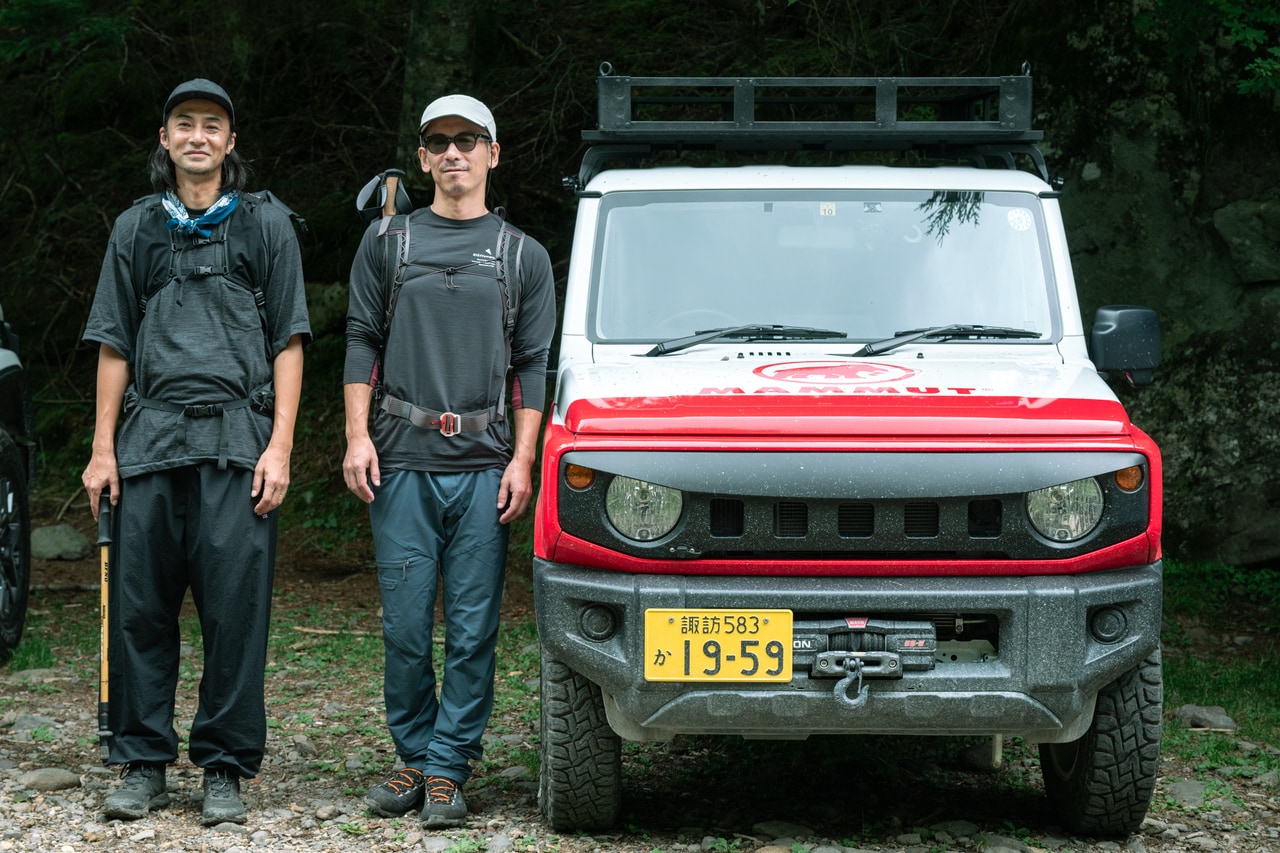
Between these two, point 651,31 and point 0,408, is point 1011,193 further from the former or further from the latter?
point 651,31

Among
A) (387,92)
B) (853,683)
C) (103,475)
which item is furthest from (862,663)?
(387,92)

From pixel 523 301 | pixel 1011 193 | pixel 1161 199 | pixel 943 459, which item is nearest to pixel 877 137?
pixel 1011 193

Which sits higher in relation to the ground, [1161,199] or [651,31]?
[651,31]

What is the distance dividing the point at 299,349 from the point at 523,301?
2.41 ft

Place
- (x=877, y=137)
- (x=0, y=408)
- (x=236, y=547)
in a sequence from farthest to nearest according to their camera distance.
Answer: (x=0, y=408)
(x=877, y=137)
(x=236, y=547)

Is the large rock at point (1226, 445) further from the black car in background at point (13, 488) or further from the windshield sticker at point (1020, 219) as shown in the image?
the black car in background at point (13, 488)

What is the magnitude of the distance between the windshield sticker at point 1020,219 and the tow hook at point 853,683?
6.40 ft

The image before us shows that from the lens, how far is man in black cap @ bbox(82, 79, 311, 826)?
441 centimetres

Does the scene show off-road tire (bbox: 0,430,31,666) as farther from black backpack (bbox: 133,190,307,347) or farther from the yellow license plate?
the yellow license plate

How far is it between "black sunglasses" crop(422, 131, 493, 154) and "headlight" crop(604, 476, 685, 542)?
1331 millimetres

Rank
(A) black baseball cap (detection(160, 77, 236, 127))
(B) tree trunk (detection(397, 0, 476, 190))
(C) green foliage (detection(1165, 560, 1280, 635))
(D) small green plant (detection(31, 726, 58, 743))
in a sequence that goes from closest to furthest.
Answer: (A) black baseball cap (detection(160, 77, 236, 127))
(D) small green plant (detection(31, 726, 58, 743))
(C) green foliage (detection(1165, 560, 1280, 635))
(B) tree trunk (detection(397, 0, 476, 190))

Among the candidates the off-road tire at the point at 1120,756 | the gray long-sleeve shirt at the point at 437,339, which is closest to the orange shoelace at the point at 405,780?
the gray long-sleeve shirt at the point at 437,339

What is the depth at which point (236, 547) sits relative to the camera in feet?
14.5

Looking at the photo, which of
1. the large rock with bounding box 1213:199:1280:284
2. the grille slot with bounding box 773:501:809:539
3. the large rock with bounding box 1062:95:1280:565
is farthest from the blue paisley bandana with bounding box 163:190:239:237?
the large rock with bounding box 1213:199:1280:284
